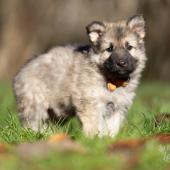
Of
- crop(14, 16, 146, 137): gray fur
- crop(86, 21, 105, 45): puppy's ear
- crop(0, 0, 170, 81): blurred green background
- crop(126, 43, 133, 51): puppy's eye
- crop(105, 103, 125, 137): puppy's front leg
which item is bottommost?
crop(0, 0, 170, 81): blurred green background

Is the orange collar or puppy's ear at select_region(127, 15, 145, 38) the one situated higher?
puppy's ear at select_region(127, 15, 145, 38)

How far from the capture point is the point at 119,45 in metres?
9.20

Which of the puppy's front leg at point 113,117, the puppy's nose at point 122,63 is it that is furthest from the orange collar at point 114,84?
the puppy's nose at point 122,63

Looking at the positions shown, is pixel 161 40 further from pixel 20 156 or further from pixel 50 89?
pixel 20 156

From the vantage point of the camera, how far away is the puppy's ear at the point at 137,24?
9453 millimetres

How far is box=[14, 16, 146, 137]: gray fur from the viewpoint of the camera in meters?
9.11

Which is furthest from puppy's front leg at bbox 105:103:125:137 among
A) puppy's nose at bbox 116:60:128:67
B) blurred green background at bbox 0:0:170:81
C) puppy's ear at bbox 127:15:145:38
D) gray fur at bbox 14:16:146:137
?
blurred green background at bbox 0:0:170:81

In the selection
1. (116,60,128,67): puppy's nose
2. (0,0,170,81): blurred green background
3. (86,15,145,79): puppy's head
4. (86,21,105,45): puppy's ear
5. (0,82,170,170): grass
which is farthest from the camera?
(0,0,170,81): blurred green background

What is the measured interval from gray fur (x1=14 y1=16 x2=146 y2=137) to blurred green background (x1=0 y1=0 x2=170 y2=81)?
11.8m

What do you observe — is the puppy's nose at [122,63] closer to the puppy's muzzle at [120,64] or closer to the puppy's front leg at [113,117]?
the puppy's muzzle at [120,64]

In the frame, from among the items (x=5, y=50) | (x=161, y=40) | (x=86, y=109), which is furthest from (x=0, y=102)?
(x=161, y=40)

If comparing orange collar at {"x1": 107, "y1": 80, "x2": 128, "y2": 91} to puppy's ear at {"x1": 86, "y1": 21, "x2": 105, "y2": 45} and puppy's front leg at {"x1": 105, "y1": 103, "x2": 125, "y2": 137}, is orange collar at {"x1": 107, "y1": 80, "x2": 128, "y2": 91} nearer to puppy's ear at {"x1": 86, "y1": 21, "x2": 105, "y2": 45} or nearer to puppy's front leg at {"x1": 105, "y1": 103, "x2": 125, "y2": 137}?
puppy's front leg at {"x1": 105, "y1": 103, "x2": 125, "y2": 137}

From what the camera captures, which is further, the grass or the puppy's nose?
the puppy's nose

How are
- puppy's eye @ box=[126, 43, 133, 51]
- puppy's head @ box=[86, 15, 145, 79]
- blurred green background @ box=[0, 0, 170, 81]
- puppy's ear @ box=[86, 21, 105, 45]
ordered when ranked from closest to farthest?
puppy's head @ box=[86, 15, 145, 79] < puppy's eye @ box=[126, 43, 133, 51] < puppy's ear @ box=[86, 21, 105, 45] < blurred green background @ box=[0, 0, 170, 81]
